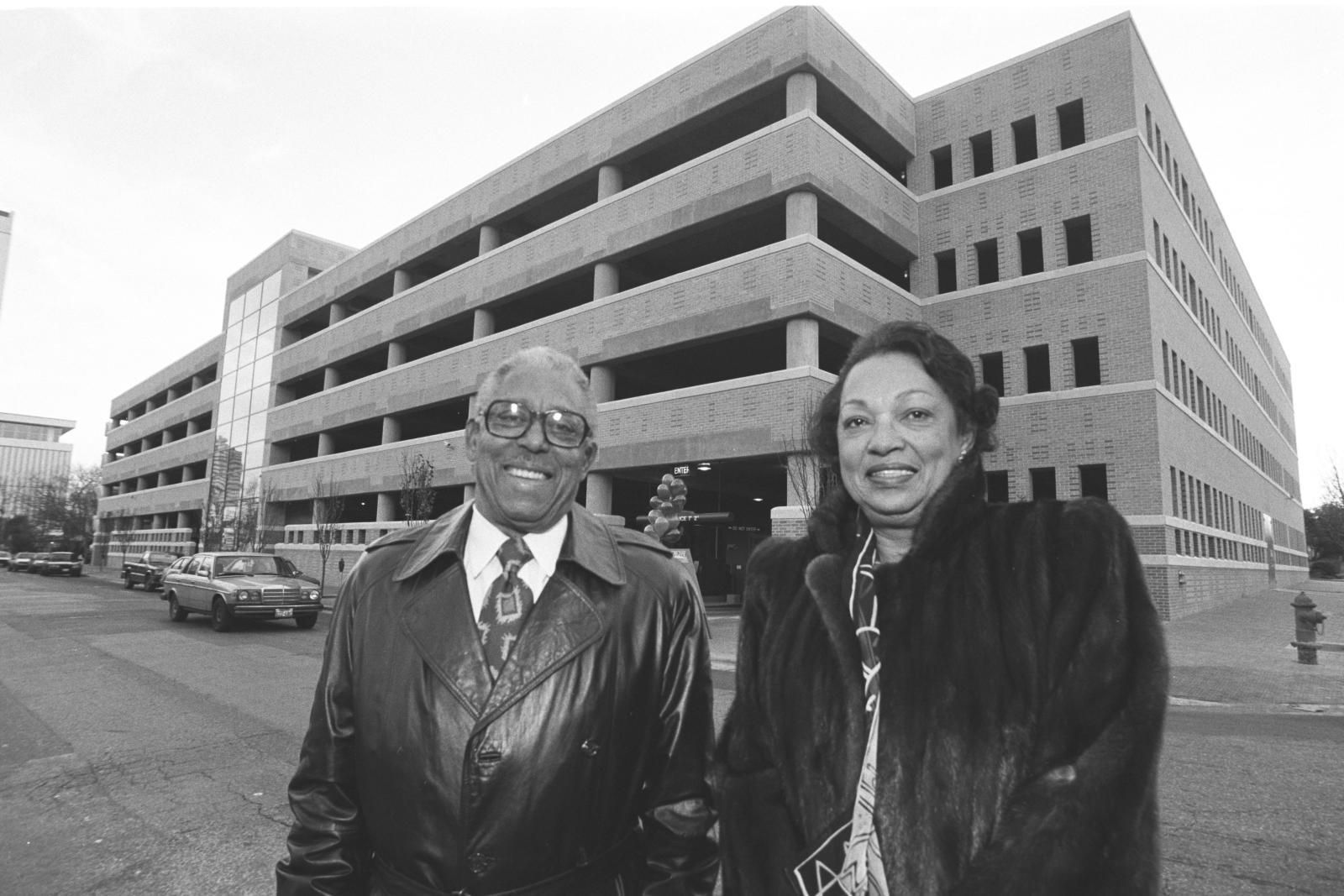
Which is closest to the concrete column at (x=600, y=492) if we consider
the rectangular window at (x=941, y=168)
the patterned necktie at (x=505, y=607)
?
the rectangular window at (x=941, y=168)

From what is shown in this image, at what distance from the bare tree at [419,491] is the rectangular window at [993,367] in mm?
17592

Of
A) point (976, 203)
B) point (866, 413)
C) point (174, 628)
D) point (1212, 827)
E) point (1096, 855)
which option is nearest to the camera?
point (1096, 855)

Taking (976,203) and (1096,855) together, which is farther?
(976,203)

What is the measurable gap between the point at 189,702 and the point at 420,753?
832 cm

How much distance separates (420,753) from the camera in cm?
167

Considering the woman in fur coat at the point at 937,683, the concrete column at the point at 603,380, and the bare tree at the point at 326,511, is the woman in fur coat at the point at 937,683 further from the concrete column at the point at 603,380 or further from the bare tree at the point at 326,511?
the bare tree at the point at 326,511

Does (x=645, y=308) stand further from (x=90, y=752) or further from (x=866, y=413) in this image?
(x=866, y=413)

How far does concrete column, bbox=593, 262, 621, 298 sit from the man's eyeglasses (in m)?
22.1

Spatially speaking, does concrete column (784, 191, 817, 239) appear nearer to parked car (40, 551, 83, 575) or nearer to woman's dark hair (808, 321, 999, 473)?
woman's dark hair (808, 321, 999, 473)

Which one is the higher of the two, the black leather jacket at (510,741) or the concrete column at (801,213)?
the concrete column at (801,213)

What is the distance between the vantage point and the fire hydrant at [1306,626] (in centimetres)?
1193

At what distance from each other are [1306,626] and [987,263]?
42.0 ft

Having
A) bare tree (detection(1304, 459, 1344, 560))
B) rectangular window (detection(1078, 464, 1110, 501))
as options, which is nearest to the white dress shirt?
rectangular window (detection(1078, 464, 1110, 501))

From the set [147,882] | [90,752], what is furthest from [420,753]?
[90,752]
